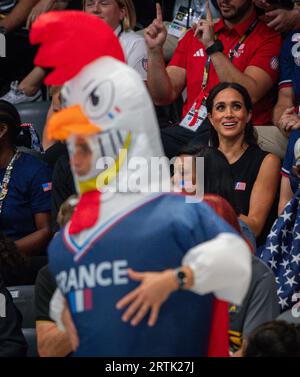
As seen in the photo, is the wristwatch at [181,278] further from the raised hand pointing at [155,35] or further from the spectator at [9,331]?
the raised hand pointing at [155,35]

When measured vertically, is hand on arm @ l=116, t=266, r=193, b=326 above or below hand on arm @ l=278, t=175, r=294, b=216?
above

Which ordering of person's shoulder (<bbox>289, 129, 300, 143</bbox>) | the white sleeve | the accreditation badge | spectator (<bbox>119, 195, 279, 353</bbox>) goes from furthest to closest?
1. the accreditation badge
2. person's shoulder (<bbox>289, 129, 300, 143</bbox>)
3. spectator (<bbox>119, 195, 279, 353</bbox>)
4. the white sleeve

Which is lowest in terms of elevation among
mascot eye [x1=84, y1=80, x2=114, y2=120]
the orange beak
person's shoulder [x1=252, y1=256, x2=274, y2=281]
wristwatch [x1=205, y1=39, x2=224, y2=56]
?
person's shoulder [x1=252, y1=256, x2=274, y2=281]

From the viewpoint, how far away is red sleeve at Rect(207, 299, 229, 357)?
266 cm

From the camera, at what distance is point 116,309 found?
8.36ft

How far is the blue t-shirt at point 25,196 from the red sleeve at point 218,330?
230 centimetres

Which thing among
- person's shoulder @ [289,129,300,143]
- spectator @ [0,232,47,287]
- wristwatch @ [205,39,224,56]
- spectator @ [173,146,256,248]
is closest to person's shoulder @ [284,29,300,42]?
wristwatch @ [205,39,224,56]

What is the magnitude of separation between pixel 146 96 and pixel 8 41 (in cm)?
373

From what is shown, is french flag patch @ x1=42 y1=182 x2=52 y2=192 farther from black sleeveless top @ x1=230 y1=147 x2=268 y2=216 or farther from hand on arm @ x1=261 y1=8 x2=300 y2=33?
hand on arm @ x1=261 y1=8 x2=300 y2=33

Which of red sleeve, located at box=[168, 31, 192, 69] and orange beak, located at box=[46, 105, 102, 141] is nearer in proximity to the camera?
orange beak, located at box=[46, 105, 102, 141]

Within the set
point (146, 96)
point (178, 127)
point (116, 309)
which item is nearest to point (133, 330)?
point (116, 309)
